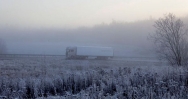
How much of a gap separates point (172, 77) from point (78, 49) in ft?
199

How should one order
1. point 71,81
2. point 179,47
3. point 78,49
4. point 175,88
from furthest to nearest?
point 78,49 < point 179,47 < point 71,81 < point 175,88

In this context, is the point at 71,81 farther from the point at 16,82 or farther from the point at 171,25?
the point at 171,25

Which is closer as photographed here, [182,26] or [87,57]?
[182,26]

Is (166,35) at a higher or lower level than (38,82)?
higher

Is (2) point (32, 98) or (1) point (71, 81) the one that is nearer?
(2) point (32, 98)

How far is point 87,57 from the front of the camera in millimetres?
75625

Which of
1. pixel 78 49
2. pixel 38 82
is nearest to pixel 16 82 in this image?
pixel 38 82

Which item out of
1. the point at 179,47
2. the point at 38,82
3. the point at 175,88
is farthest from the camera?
the point at 179,47

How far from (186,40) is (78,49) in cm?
4155

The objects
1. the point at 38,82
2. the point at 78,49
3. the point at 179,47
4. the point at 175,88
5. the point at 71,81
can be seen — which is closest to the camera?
the point at 175,88

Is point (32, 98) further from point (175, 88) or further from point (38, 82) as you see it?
point (175, 88)

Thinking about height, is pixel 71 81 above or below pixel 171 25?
below

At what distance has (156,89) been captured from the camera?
11117mm

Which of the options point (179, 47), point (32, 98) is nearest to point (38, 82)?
point (32, 98)
